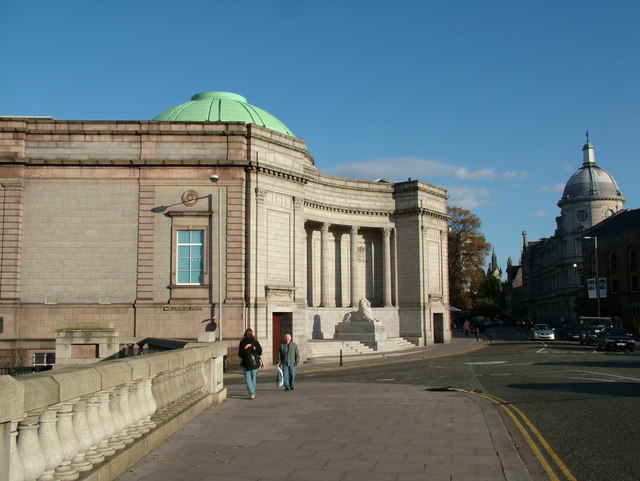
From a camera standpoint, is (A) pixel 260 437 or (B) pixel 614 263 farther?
(B) pixel 614 263

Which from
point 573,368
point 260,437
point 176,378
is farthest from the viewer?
point 573,368

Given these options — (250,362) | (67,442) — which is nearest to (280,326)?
(250,362)

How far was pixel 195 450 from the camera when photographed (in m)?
9.38

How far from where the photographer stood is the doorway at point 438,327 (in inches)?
2074

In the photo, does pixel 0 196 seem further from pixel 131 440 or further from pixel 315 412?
pixel 131 440

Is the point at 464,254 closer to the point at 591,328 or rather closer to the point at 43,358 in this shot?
the point at 591,328

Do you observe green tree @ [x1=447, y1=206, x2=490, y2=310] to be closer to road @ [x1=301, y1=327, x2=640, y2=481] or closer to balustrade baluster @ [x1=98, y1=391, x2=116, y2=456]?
road @ [x1=301, y1=327, x2=640, y2=481]

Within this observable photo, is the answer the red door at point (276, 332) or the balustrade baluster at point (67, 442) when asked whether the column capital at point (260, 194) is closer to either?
the red door at point (276, 332)

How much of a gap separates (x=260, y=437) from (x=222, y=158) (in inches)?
913

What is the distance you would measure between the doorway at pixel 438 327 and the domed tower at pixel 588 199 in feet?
201

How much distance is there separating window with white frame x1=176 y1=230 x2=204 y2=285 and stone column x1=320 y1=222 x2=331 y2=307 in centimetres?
1812

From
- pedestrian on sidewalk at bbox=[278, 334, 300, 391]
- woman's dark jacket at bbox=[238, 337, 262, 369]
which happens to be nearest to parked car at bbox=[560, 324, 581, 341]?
pedestrian on sidewalk at bbox=[278, 334, 300, 391]

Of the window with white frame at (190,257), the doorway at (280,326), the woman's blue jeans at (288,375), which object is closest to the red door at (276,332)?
the doorway at (280,326)

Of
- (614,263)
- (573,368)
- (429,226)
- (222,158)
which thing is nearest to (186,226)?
(222,158)
